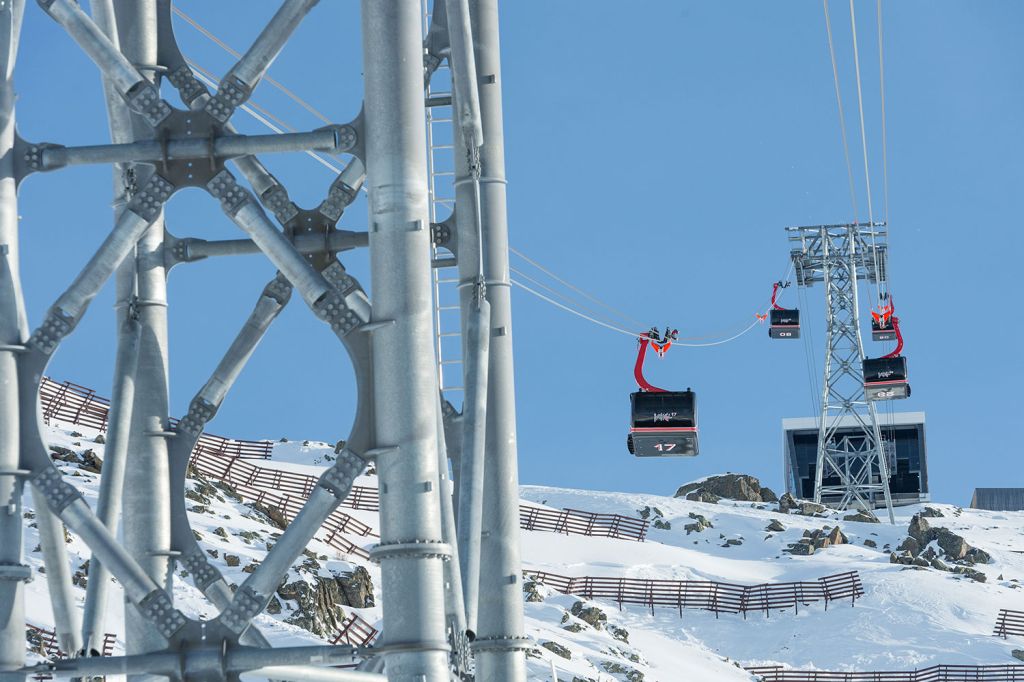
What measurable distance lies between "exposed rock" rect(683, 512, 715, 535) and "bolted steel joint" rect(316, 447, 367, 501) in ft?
143

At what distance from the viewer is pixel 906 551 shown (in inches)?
1988

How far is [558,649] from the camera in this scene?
32719mm

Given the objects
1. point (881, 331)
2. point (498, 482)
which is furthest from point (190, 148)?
point (881, 331)

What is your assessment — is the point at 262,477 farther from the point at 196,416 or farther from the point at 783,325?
the point at 196,416

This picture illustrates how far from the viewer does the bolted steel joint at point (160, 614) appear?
910 cm

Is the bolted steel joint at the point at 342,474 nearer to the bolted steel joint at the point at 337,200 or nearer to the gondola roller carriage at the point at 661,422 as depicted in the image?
the bolted steel joint at the point at 337,200

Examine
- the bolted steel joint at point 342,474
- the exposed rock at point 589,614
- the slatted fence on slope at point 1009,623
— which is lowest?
the slatted fence on slope at point 1009,623

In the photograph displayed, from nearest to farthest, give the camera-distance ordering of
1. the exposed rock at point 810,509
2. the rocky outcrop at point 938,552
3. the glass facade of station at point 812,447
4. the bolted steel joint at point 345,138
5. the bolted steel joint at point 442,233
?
the bolted steel joint at point 345,138 < the bolted steel joint at point 442,233 < the rocky outcrop at point 938,552 < the exposed rock at point 810,509 < the glass facade of station at point 812,447

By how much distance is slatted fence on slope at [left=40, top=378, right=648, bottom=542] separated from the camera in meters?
44.7

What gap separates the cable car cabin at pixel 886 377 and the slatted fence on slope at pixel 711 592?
1240 centimetres

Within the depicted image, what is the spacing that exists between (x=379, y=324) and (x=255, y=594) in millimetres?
1627

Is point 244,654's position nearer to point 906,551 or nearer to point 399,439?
point 399,439

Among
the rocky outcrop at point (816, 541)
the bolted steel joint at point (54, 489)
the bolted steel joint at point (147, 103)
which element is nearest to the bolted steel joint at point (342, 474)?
the bolted steel joint at point (54, 489)

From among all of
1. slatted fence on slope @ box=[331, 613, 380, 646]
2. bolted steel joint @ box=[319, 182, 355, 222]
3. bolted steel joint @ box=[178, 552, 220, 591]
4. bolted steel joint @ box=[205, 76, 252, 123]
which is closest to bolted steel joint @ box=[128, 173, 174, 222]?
bolted steel joint @ box=[205, 76, 252, 123]
